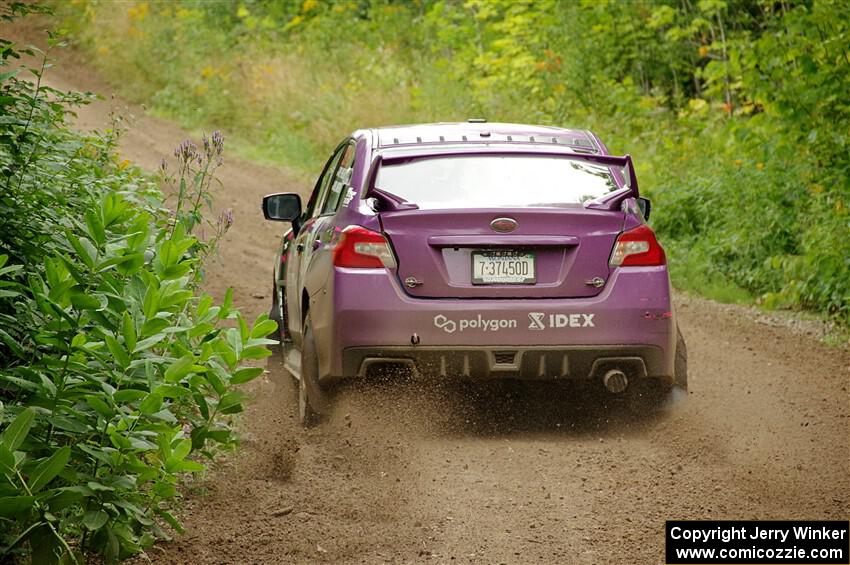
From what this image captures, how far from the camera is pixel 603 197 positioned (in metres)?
6.95

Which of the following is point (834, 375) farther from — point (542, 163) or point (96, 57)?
point (96, 57)

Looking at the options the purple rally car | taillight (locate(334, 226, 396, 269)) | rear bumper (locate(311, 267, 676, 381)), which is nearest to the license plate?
the purple rally car

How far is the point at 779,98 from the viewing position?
12141mm

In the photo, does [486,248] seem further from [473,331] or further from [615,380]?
[615,380]

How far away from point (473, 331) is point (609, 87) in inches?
539

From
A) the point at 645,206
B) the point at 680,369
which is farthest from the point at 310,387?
the point at 645,206

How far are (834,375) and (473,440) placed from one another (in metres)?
3.51

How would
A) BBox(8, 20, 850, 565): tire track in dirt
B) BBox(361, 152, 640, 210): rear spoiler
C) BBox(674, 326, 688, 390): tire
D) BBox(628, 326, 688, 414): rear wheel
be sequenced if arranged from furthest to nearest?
BBox(674, 326, 688, 390): tire < BBox(628, 326, 688, 414): rear wheel < BBox(361, 152, 640, 210): rear spoiler < BBox(8, 20, 850, 565): tire track in dirt

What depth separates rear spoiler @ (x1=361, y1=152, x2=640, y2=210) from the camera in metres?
6.83

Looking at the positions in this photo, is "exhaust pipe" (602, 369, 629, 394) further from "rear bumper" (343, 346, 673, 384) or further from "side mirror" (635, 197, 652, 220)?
"side mirror" (635, 197, 652, 220)

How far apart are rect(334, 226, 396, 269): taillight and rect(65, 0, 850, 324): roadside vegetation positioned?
3634 millimetres

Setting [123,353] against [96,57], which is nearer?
[123,353]

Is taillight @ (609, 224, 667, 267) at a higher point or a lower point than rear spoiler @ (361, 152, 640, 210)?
lower

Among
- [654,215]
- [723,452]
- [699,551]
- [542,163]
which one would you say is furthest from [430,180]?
[654,215]
